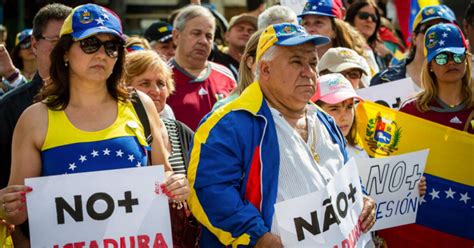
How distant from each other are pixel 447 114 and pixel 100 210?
3.09 metres

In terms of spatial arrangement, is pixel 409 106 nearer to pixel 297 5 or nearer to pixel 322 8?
pixel 322 8

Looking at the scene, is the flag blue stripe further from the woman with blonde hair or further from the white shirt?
the white shirt

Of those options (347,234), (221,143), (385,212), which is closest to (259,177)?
(221,143)

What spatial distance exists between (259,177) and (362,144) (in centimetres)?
198

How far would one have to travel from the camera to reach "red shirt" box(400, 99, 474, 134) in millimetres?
6723

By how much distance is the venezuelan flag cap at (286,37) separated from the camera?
16.0ft

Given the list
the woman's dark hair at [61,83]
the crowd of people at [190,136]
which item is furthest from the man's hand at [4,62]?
the woman's dark hair at [61,83]

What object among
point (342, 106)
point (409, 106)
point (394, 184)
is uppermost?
point (342, 106)

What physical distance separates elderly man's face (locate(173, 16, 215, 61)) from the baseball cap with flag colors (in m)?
2.00

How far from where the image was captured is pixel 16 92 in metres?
5.74

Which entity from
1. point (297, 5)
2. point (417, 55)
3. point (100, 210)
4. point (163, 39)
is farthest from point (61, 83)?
point (297, 5)

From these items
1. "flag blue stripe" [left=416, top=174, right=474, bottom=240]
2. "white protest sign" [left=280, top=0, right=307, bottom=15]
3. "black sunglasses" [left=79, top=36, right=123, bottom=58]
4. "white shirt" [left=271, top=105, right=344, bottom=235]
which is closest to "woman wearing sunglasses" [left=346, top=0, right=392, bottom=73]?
"white protest sign" [left=280, top=0, right=307, bottom=15]

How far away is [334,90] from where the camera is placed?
20.8 feet

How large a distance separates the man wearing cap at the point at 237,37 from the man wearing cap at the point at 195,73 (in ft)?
3.73
